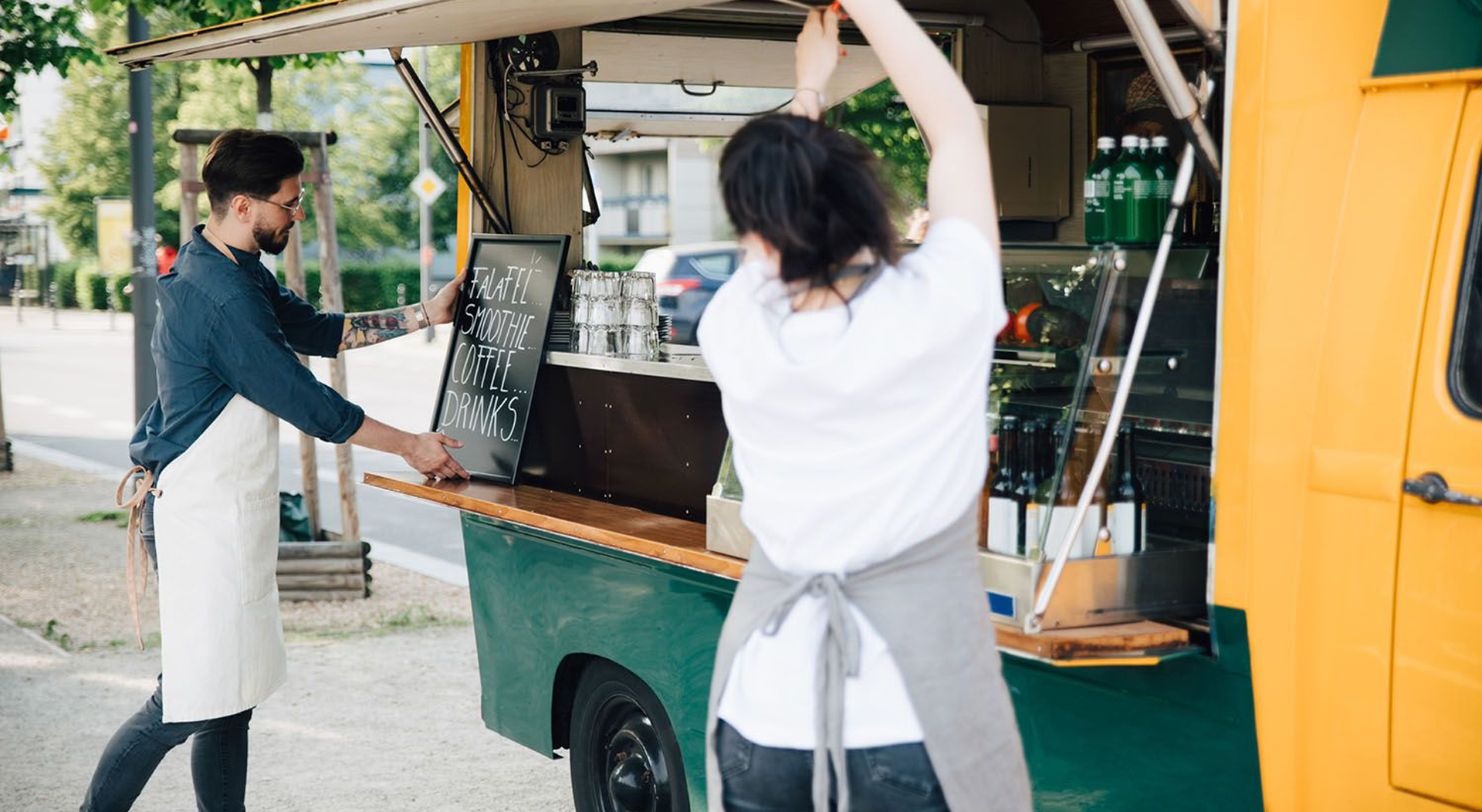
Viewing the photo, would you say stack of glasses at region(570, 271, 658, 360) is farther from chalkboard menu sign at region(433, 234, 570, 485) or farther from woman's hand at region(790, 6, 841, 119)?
woman's hand at region(790, 6, 841, 119)

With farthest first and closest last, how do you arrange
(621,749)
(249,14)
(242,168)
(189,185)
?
(249,14) < (189,185) < (621,749) < (242,168)

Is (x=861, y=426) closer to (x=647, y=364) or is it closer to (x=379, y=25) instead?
(x=647, y=364)

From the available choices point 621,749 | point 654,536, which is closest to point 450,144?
point 654,536

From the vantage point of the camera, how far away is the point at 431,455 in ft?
15.0

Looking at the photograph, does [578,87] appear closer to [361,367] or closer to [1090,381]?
[1090,381]

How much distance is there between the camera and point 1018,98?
5.69 metres

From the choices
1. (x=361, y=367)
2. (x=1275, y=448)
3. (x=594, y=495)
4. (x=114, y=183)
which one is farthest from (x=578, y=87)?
(x=114, y=183)

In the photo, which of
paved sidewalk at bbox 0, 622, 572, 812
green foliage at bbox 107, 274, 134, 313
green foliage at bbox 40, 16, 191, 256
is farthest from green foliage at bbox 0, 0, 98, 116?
green foliage at bbox 107, 274, 134, 313

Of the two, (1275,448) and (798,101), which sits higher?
(798,101)

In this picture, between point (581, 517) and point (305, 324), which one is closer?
point (581, 517)

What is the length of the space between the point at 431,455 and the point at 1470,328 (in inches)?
117

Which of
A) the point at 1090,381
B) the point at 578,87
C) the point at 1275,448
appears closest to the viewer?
the point at 1275,448

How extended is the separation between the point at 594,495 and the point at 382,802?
145 cm

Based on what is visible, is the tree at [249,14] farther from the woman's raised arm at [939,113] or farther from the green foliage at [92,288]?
the green foliage at [92,288]
